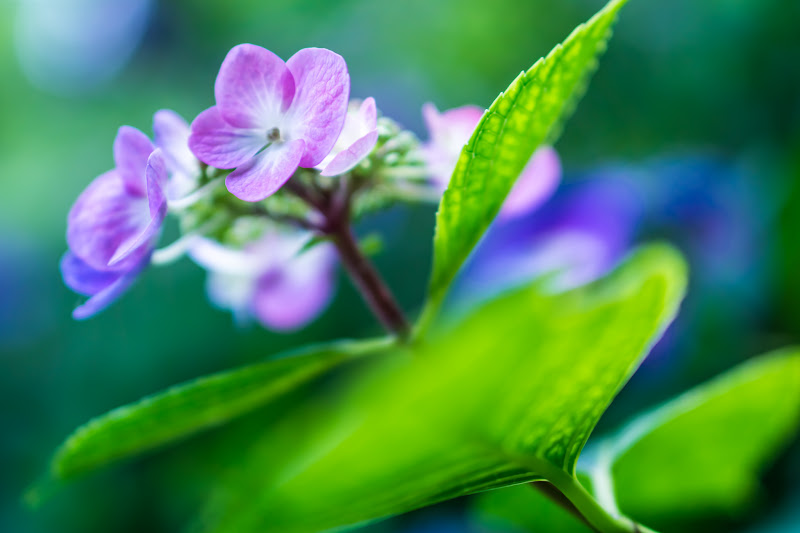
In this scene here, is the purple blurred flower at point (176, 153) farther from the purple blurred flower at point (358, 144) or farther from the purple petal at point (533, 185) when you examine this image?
the purple petal at point (533, 185)

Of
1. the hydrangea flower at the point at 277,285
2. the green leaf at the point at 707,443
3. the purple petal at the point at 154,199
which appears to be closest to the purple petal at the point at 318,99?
the purple petal at the point at 154,199

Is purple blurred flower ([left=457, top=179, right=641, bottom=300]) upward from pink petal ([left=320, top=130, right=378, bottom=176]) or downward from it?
downward

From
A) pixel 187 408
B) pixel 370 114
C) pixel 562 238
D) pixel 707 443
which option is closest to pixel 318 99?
pixel 370 114

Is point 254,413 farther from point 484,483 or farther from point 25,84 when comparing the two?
point 25,84

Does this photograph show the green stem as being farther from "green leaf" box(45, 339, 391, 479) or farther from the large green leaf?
"green leaf" box(45, 339, 391, 479)

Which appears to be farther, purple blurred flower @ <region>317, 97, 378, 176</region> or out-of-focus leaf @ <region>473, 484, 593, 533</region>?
out-of-focus leaf @ <region>473, 484, 593, 533</region>

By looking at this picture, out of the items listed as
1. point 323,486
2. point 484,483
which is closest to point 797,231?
point 484,483

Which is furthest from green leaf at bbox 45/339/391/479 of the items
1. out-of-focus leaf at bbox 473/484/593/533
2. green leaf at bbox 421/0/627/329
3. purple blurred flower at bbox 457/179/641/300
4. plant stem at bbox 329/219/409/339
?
purple blurred flower at bbox 457/179/641/300
